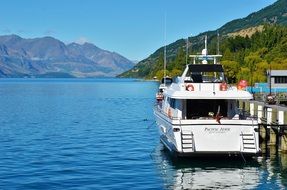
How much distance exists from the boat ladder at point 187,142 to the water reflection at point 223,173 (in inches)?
53.6

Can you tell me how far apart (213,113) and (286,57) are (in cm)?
11626

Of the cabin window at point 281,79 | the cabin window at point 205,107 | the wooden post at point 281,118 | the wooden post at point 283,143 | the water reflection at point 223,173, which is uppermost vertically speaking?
the cabin window at point 281,79

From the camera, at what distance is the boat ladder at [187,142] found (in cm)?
3362

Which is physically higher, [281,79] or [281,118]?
[281,79]

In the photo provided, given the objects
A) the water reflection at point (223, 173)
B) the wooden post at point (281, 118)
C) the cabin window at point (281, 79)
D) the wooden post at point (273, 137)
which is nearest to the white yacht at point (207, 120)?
the water reflection at point (223, 173)

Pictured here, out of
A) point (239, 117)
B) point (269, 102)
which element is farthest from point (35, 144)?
point (269, 102)

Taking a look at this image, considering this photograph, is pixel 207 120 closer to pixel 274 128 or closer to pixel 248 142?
pixel 248 142

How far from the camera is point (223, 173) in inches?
1291

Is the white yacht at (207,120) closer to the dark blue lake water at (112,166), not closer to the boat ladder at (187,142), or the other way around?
the boat ladder at (187,142)

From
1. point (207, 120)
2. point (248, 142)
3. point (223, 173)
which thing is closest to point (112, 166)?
point (207, 120)

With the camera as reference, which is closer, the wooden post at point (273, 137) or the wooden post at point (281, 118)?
the wooden post at point (281, 118)

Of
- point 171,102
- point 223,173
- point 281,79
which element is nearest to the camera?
point 223,173

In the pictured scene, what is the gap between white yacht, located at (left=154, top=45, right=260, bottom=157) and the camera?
3375cm

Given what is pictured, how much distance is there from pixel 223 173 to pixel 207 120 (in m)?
3.52
